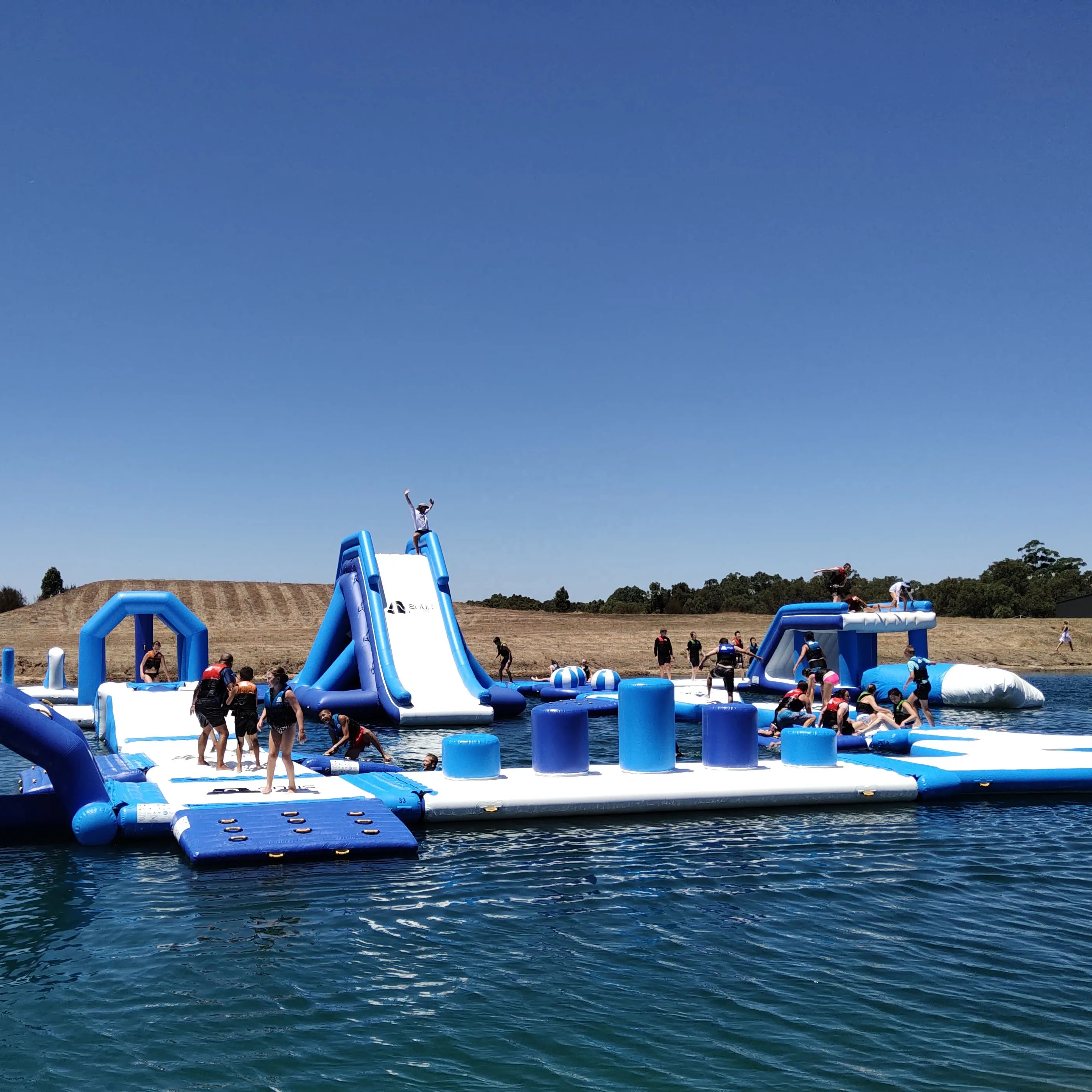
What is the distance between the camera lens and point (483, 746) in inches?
497

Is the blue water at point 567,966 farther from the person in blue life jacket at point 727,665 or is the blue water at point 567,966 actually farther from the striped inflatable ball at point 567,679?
the striped inflatable ball at point 567,679

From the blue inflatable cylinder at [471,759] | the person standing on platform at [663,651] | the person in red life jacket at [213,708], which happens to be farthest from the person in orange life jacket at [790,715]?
the person in red life jacket at [213,708]

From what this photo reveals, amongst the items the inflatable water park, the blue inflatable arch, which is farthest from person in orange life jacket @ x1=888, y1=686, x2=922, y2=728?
the blue inflatable arch

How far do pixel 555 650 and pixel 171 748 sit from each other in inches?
1020

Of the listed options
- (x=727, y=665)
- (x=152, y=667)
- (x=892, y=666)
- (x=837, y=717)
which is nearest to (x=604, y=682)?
(x=727, y=665)

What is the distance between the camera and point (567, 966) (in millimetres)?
6961

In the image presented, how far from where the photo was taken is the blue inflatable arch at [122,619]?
73.6 feet

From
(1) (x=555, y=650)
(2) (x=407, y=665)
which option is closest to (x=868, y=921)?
Answer: (2) (x=407, y=665)

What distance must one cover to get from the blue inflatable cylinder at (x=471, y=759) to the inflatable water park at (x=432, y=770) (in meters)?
0.02

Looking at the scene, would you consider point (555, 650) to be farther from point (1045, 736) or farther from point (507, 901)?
point (507, 901)

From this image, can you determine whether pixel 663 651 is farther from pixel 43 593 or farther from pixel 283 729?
pixel 43 593

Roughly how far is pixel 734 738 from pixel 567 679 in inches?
498

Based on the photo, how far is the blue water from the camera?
18.0ft

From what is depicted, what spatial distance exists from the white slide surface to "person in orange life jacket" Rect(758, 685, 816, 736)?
203 inches
